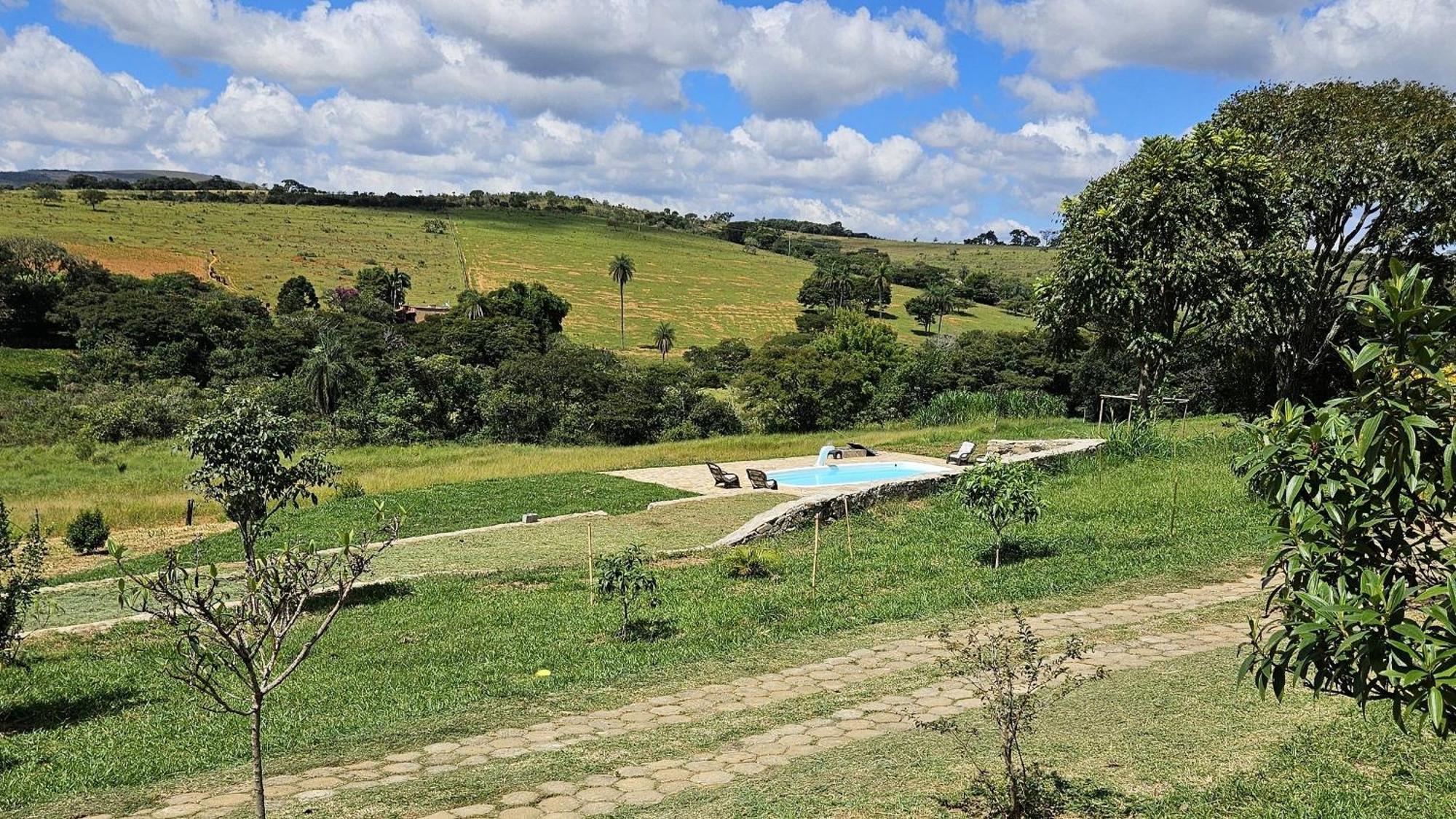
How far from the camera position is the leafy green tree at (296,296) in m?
64.6

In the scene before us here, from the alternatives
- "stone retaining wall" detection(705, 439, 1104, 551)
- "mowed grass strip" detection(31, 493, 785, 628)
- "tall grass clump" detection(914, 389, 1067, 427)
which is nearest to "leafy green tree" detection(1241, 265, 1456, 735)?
"stone retaining wall" detection(705, 439, 1104, 551)

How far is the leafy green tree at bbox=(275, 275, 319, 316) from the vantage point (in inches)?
2542

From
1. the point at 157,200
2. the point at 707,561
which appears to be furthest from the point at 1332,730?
the point at 157,200

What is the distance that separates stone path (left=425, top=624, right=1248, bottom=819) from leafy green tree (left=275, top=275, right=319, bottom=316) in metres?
61.6

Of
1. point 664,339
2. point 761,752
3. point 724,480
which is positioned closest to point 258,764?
point 761,752

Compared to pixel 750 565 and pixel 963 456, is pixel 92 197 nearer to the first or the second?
pixel 963 456

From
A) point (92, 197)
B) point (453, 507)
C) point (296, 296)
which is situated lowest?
point (453, 507)

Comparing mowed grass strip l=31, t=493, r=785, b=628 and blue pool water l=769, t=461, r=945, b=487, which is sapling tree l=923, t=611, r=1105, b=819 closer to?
mowed grass strip l=31, t=493, r=785, b=628

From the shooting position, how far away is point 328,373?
40938 mm

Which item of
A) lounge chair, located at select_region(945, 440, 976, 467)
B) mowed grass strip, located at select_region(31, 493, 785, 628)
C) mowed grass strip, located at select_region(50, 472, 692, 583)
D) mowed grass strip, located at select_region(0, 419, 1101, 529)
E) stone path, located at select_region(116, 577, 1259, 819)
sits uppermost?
stone path, located at select_region(116, 577, 1259, 819)

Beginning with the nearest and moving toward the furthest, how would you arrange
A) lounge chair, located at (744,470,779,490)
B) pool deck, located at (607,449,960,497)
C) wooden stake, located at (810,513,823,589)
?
wooden stake, located at (810,513,823,589), lounge chair, located at (744,470,779,490), pool deck, located at (607,449,960,497)

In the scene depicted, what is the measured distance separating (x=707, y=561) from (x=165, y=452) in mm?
30727

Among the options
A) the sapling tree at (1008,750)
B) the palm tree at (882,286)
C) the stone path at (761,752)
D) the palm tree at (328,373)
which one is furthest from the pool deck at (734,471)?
the palm tree at (882,286)

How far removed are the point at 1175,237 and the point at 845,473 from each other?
32.8ft
